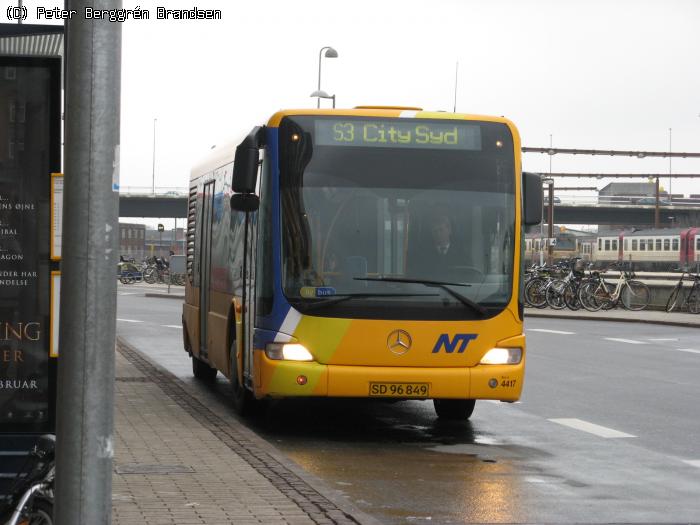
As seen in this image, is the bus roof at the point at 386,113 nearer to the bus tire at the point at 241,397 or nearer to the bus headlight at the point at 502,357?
the bus headlight at the point at 502,357

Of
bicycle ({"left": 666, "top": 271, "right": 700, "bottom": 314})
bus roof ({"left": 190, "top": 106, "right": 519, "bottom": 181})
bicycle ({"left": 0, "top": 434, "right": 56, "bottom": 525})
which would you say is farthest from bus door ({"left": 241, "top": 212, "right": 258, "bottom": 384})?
bicycle ({"left": 666, "top": 271, "right": 700, "bottom": 314})

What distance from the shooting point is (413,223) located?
12.3m

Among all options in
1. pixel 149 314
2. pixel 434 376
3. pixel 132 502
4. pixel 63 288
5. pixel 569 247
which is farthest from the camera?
pixel 569 247

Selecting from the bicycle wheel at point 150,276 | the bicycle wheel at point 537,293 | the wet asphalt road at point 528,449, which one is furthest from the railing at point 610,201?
the wet asphalt road at point 528,449

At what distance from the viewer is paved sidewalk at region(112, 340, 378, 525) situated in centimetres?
763

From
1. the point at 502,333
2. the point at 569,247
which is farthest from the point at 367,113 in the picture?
the point at 569,247

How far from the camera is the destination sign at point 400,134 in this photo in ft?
41.2

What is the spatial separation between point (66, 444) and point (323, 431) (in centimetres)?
849

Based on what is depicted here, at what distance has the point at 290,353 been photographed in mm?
12000

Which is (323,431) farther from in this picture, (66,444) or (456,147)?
(66,444)

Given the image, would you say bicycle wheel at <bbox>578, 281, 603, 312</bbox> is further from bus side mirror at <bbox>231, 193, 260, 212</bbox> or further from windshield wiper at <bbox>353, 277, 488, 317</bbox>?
bus side mirror at <bbox>231, 193, 260, 212</bbox>

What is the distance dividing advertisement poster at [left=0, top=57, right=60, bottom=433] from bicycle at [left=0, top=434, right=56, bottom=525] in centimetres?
100

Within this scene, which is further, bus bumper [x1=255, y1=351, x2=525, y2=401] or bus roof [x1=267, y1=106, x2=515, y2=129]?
bus roof [x1=267, y1=106, x2=515, y2=129]

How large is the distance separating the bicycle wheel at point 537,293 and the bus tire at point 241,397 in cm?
2691
